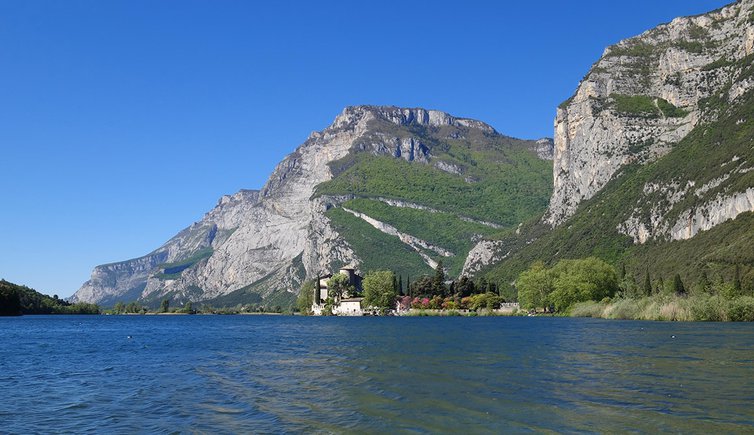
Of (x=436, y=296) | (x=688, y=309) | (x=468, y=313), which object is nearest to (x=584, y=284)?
(x=468, y=313)

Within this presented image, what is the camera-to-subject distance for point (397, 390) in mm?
30578

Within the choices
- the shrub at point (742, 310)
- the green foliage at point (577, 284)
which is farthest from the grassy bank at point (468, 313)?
the shrub at point (742, 310)

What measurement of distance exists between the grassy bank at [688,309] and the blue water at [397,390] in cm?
4058

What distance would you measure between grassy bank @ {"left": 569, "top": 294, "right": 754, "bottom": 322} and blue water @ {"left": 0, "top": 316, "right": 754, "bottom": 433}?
40579mm

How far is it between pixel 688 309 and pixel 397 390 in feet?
251

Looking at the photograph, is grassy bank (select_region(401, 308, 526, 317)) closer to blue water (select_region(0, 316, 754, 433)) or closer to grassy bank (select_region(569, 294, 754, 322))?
grassy bank (select_region(569, 294, 754, 322))

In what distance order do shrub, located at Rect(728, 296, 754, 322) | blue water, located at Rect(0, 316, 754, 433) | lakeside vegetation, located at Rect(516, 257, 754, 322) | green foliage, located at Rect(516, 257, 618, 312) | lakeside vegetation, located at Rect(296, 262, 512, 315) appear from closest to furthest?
1. blue water, located at Rect(0, 316, 754, 433)
2. shrub, located at Rect(728, 296, 754, 322)
3. lakeside vegetation, located at Rect(516, 257, 754, 322)
4. green foliage, located at Rect(516, 257, 618, 312)
5. lakeside vegetation, located at Rect(296, 262, 512, 315)

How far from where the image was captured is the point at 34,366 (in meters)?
46.1

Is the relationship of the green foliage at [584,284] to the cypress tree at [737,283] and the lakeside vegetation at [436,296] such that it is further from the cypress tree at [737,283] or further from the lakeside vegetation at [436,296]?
the lakeside vegetation at [436,296]

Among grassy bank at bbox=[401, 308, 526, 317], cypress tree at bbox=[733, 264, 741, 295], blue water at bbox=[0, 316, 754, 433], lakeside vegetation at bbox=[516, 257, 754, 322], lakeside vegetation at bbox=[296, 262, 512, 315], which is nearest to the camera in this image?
blue water at bbox=[0, 316, 754, 433]

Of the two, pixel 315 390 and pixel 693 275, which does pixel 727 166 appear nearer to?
pixel 693 275

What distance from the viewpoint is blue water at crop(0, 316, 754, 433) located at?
22.9 metres

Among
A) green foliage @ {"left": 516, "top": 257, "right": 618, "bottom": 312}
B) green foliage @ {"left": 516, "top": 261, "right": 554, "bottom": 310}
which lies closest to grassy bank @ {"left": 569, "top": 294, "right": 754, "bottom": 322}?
green foliage @ {"left": 516, "top": 257, "right": 618, "bottom": 312}

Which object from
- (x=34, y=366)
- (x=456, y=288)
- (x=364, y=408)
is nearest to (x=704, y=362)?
(x=364, y=408)
